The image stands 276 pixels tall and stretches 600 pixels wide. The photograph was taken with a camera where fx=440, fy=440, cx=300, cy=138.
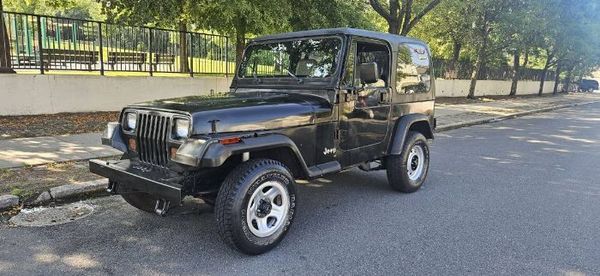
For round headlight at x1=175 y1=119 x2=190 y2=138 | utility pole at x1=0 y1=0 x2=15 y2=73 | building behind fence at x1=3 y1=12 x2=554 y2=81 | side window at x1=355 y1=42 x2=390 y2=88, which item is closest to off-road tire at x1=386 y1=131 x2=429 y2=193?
side window at x1=355 y1=42 x2=390 y2=88

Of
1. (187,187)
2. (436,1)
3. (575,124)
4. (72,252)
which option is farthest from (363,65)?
(575,124)

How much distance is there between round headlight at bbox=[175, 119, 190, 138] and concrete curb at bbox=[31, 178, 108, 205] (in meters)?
2.34

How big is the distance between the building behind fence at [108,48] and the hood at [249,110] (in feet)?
25.4

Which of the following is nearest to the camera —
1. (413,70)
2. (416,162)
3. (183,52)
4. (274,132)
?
(274,132)

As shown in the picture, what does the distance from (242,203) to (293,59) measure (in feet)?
6.59

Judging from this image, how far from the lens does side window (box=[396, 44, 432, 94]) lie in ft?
18.3

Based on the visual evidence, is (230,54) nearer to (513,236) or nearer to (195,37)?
(195,37)

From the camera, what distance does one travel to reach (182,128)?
12.2 feet

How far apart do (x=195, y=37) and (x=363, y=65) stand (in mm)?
9158

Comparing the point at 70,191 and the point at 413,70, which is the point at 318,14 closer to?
the point at 413,70

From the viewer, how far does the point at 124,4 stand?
10727 millimetres

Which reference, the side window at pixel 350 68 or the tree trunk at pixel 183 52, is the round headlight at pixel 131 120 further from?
the tree trunk at pixel 183 52

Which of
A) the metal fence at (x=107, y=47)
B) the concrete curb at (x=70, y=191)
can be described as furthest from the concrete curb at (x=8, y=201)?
the metal fence at (x=107, y=47)

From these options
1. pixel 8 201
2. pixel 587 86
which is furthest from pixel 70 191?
pixel 587 86
